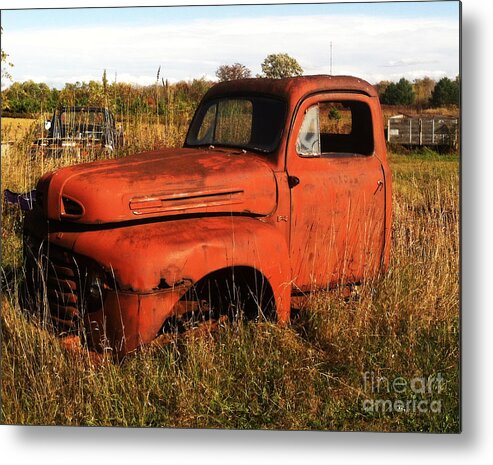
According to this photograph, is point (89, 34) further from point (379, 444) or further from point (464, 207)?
point (379, 444)

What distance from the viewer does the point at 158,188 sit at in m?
3.61

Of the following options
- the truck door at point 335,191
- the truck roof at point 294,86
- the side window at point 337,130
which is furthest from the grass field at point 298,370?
the truck roof at point 294,86

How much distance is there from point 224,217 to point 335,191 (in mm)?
664

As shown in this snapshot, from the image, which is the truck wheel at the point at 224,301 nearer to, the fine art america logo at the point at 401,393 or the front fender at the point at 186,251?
the front fender at the point at 186,251

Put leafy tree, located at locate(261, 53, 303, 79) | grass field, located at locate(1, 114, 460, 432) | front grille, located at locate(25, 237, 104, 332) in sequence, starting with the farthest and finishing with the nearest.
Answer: leafy tree, located at locate(261, 53, 303, 79), grass field, located at locate(1, 114, 460, 432), front grille, located at locate(25, 237, 104, 332)

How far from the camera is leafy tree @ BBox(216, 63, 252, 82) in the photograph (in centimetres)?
421

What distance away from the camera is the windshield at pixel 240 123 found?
3973 millimetres

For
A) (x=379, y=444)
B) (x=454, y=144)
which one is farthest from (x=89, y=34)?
(x=379, y=444)

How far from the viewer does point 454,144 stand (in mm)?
3963

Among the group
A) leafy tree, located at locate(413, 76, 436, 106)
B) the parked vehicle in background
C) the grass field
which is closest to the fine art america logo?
the grass field

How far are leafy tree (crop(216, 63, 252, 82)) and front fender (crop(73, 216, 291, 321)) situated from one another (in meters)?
0.91

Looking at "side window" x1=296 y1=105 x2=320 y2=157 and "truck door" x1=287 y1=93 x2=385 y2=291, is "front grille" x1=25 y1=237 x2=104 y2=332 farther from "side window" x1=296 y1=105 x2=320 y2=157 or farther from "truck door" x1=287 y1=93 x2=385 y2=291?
"side window" x1=296 y1=105 x2=320 y2=157

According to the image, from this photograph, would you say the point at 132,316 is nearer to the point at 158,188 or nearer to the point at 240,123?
the point at 158,188

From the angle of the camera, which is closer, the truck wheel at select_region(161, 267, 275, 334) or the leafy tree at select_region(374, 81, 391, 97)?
the truck wheel at select_region(161, 267, 275, 334)
